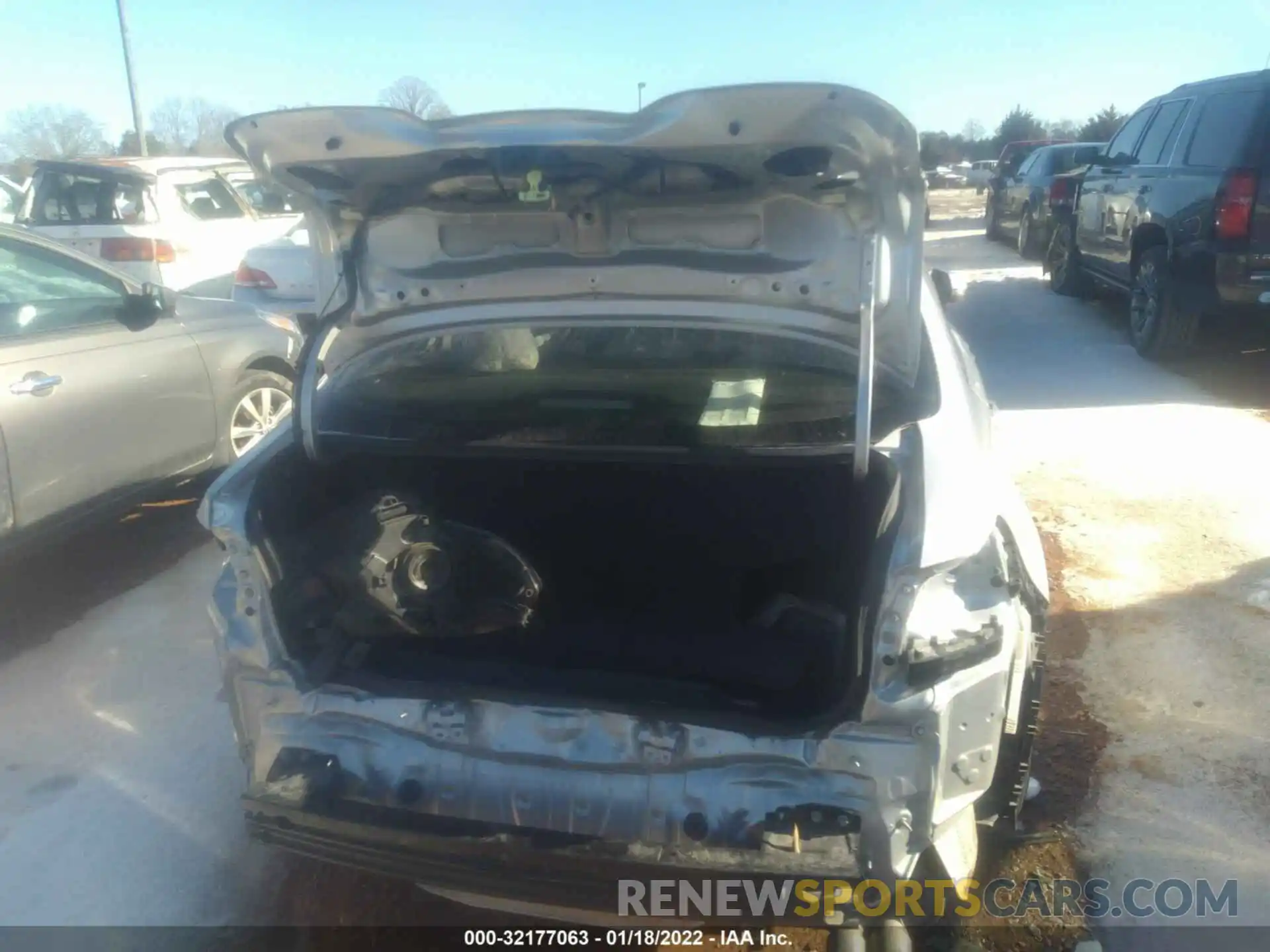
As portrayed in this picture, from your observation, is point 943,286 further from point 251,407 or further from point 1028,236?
point 1028,236

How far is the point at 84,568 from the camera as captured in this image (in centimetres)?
480

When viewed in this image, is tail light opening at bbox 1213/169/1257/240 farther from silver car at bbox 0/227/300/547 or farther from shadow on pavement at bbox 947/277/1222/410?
silver car at bbox 0/227/300/547

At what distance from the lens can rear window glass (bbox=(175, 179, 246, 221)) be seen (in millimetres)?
8627

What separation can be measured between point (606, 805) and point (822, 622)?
75 cm

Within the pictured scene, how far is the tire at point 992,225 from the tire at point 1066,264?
17.1ft

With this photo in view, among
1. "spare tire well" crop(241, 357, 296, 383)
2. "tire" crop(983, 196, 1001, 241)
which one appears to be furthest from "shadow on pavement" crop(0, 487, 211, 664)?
"tire" crop(983, 196, 1001, 241)

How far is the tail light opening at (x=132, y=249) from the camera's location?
8.09 meters

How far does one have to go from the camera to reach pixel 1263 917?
8.10 feet

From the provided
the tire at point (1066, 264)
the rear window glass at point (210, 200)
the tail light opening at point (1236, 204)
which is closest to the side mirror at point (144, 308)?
the rear window glass at point (210, 200)

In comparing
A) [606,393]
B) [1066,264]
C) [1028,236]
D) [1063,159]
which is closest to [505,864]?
[606,393]

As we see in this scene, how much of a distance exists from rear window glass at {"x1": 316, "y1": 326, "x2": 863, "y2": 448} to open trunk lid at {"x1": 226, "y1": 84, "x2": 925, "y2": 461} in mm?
148

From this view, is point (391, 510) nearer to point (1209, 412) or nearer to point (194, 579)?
point (194, 579)

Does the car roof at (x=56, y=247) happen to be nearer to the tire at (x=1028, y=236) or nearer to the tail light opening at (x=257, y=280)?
the tail light opening at (x=257, y=280)

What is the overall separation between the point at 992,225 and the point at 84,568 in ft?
48.7
